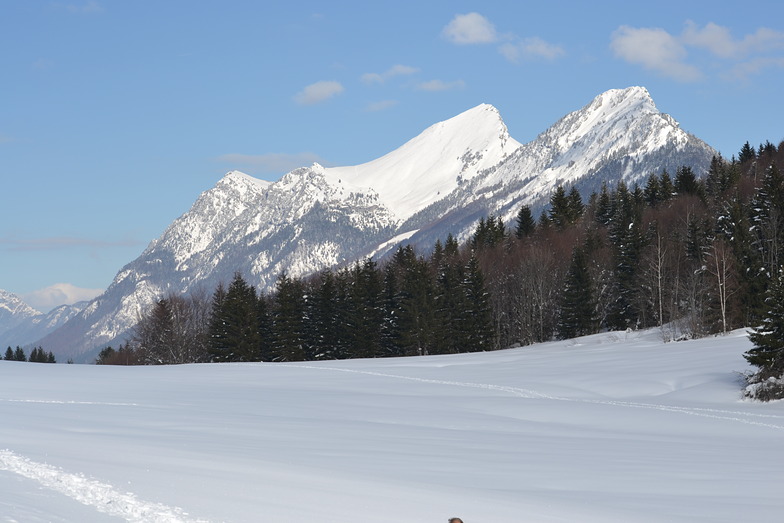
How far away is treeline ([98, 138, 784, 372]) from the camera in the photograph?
210ft

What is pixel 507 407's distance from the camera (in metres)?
31.1

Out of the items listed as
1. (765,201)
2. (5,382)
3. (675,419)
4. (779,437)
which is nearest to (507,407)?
(675,419)

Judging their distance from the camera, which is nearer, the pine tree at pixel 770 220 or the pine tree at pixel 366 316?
the pine tree at pixel 770 220

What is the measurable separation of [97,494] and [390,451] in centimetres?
812

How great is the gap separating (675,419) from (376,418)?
446 inches

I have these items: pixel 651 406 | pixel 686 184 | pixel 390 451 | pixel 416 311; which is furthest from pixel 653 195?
pixel 390 451

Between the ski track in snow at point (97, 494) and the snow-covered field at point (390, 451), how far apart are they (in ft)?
0.12

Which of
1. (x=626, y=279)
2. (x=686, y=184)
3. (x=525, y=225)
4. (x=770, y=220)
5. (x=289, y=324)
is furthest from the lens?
(x=525, y=225)

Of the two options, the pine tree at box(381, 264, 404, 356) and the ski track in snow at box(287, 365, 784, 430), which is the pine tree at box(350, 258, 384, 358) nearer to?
the pine tree at box(381, 264, 404, 356)

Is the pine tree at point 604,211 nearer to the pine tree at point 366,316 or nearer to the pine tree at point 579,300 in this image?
the pine tree at point 579,300

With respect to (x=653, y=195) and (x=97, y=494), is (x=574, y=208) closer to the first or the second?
(x=653, y=195)

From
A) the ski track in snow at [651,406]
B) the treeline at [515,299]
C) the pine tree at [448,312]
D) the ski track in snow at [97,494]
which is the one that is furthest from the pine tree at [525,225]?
the ski track in snow at [97,494]

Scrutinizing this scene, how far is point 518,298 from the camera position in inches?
3219

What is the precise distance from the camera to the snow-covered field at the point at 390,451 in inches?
467
